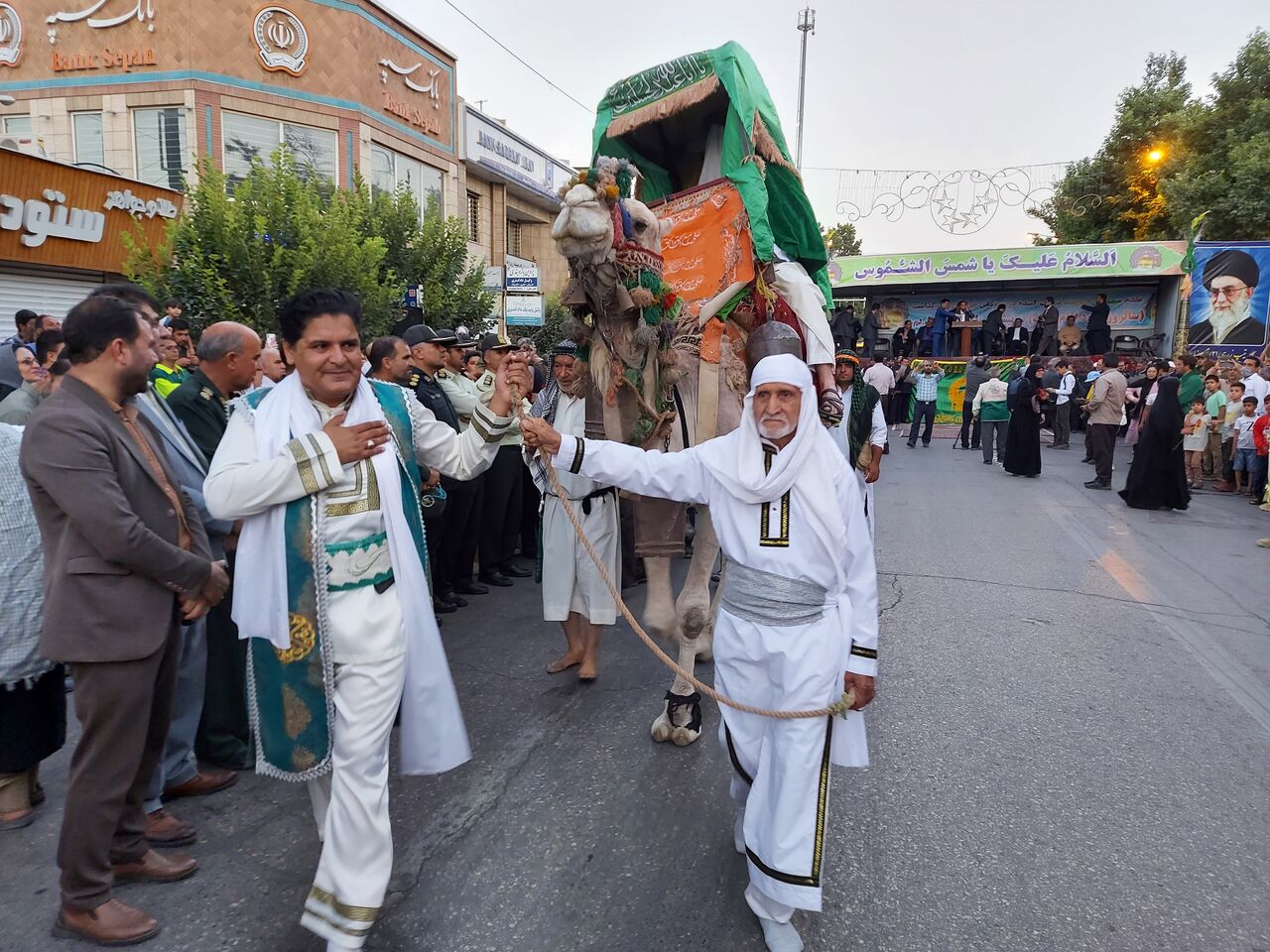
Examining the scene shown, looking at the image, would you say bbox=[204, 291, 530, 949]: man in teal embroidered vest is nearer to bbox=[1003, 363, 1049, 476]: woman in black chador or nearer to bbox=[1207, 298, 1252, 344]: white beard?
bbox=[1003, 363, 1049, 476]: woman in black chador

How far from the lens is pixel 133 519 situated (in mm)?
2389

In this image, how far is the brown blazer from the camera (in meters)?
2.34

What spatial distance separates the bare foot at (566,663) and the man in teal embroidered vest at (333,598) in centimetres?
218

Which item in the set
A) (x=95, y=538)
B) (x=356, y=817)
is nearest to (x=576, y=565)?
(x=356, y=817)

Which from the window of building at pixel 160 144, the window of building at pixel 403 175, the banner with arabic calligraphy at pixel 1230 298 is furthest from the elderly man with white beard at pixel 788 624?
the banner with arabic calligraphy at pixel 1230 298

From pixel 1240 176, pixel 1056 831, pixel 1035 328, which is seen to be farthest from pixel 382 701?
pixel 1240 176

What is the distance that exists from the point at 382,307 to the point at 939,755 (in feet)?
29.6

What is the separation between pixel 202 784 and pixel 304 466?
6.20 feet

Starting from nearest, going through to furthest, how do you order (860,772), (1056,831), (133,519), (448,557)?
(133,519) → (1056,831) → (860,772) → (448,557)

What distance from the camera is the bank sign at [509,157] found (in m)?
22.2

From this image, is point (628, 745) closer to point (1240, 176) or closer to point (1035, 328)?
point (1035, 328)

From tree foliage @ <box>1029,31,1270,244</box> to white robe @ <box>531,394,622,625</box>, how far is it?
2687 cm

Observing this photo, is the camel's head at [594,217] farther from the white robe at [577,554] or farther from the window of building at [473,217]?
the window of building at [473,217]

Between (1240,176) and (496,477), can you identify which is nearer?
(496,477)
